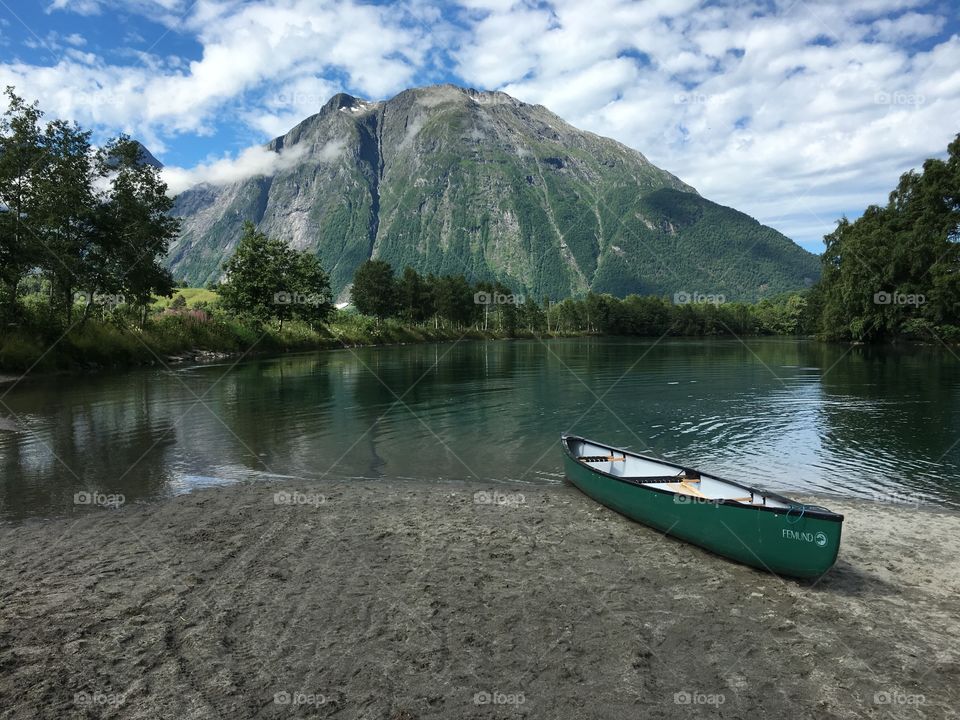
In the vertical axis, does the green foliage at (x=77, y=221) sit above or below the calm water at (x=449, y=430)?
above

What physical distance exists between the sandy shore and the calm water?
4962mm

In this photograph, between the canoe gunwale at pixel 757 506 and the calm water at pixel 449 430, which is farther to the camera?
the calm water at pixel 449 430

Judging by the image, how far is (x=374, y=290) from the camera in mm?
121500

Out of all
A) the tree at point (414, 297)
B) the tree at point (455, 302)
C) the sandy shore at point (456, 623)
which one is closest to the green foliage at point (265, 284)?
the tree at point (414, 297)

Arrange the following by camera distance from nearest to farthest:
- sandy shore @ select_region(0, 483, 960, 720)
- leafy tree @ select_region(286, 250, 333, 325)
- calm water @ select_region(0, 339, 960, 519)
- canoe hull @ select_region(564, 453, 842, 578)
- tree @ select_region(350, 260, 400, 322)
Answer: sandy shore @ select_region(0, 483, 960, 720) → canoe hull @ select_region(564, 453, 842, 578) → calm water @ select_region(0, 339, 960, 519) → leafy tree @ select_region(286, 250, 333, 325) → tree @ select_region(350, 260, 400, 322)

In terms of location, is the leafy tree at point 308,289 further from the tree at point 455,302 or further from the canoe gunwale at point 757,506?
the canoe gunwale at point 757,506

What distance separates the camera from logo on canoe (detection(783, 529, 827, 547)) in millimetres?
10008

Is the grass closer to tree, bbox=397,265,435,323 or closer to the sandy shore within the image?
tree, bbox=397,265,435,323

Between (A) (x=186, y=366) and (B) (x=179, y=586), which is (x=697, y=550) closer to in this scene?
(B) (x=179, y=586)

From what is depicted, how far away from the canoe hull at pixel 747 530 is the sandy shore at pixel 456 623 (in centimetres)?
35

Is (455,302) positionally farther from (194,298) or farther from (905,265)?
(905,265)

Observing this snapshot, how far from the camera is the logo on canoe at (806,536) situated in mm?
10008

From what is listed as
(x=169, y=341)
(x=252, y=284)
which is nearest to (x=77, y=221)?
(x=169, y=341)

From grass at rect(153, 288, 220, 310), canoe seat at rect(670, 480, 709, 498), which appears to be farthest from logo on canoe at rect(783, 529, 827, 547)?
grass at rect(153, 288, 220, 310)
